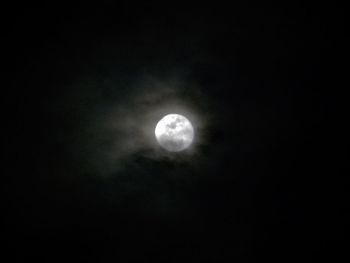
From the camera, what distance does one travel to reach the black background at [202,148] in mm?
7145

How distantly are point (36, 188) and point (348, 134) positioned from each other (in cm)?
669

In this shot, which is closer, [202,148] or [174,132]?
[174,132]

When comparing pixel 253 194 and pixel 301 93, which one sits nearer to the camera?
pixel 301 93

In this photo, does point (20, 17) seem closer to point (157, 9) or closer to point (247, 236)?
point (157, 9)

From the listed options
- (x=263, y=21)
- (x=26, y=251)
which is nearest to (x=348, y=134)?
(x=263, y=21)

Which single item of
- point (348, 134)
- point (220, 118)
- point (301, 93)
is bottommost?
point (348, 134)

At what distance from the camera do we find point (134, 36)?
7270 mm

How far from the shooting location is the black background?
7145 mm

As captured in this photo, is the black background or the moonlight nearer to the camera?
the black background

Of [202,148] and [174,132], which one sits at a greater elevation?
[174,132]

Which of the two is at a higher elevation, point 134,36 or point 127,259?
point 134,36

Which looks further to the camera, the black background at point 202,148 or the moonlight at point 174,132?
the moonlight at point 174,132

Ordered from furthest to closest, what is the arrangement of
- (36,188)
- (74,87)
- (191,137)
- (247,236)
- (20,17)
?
1. (247,236)
2. (36,188)
3. (191,137)
4. (74,87)
5. (20,17)

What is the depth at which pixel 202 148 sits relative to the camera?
332 inches
